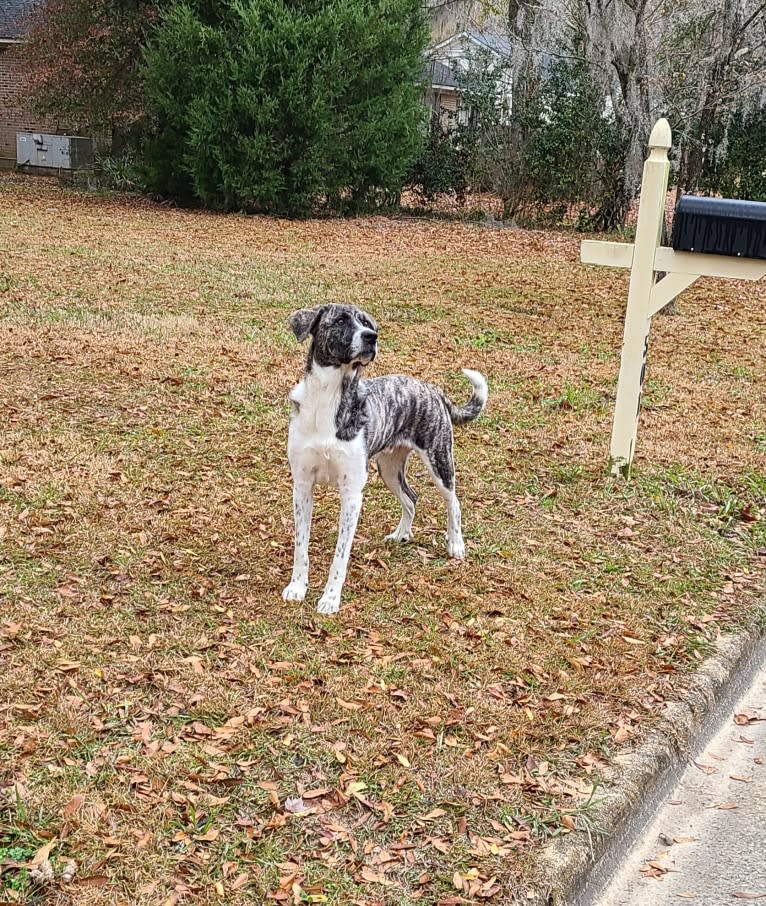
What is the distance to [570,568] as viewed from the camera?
534 centimetres

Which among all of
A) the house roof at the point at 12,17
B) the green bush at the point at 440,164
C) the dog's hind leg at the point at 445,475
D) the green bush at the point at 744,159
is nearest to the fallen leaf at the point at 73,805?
the dog's hind leg at the point at 445,475

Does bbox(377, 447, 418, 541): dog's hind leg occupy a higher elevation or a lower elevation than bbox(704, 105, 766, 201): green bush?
lower

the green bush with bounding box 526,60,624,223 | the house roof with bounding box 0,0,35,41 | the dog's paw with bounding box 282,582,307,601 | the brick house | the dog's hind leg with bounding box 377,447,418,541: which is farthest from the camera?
the brick house

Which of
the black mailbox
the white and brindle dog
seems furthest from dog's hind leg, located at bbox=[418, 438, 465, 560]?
the black mailbox

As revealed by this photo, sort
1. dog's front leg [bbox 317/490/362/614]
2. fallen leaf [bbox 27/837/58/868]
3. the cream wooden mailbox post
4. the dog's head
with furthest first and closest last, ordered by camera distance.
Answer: the cream wooden mailbox post → dog's front leg [bbox 317/490/362/614] → the dog's head → fallen leaf [bbox 27/837/58/868]

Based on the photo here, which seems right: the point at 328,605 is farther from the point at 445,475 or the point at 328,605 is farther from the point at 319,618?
the point at 445,475

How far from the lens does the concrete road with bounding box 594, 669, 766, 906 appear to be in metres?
3.28

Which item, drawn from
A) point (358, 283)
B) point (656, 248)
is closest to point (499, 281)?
point (358, 283)

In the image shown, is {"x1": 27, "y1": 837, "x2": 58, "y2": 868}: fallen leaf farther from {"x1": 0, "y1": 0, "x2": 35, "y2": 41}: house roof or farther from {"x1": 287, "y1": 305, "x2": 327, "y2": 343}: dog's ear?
{"x1": 0, "y1": 0, "x2": 35, "y2": 41}: house roof

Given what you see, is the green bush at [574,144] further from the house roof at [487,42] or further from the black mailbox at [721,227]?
the black mailbox at [721,227]

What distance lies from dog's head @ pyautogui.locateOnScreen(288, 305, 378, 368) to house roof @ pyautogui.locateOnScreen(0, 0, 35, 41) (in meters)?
26.0

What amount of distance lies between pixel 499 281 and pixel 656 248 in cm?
805

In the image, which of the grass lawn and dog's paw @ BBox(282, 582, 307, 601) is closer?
the grass lawn

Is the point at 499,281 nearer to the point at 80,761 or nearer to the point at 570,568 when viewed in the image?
the point at 570,568
